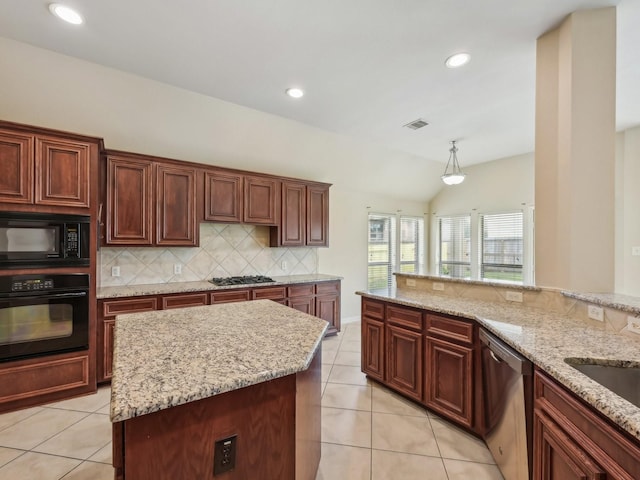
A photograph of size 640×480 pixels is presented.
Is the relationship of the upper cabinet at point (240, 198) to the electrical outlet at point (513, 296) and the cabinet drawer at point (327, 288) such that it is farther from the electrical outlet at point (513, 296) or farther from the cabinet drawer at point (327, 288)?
the electrical outlet at point (513, 296)

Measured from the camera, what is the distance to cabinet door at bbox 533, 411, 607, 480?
3.42 ft

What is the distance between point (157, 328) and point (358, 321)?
4.22 meters

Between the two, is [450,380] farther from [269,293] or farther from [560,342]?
[269,293]

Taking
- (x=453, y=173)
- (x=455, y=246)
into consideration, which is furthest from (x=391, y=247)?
(x=453, y=173)

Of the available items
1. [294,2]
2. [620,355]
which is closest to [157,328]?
[294,2]

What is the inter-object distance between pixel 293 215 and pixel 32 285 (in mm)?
2815

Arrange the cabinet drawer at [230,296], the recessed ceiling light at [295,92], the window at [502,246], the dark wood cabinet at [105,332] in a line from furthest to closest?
1. the window at [502,246]
2. the cabinet drawer at [230,296]
3. the recessed ceiling light at [295,92]
4. the dark wood cabinet at [105,332]

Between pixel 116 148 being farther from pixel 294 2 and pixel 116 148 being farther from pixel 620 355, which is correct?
pixel 620 355

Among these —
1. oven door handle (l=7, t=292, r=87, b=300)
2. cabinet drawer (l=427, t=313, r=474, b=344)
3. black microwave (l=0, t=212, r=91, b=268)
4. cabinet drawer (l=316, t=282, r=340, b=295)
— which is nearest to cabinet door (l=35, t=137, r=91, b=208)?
black microwave (l=0, t=212, r=91, b=268)

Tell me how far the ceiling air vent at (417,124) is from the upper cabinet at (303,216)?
1.44m

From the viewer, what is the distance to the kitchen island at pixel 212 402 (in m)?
0.92

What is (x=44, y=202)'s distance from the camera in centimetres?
246

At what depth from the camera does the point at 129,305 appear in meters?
2.92

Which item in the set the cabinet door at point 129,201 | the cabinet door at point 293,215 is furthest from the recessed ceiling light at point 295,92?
the cabinet door at point 129,201
